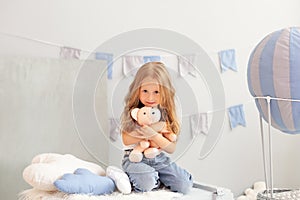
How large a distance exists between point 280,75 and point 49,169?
826 millimetres

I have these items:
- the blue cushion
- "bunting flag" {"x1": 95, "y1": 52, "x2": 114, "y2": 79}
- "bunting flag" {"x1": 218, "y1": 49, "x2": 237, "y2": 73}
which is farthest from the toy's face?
"bunting flag" {"x1": 218, "y1": 49, "x2": 237, "y2": 73}

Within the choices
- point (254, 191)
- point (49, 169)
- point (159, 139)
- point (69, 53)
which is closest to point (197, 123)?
point (159, 139)

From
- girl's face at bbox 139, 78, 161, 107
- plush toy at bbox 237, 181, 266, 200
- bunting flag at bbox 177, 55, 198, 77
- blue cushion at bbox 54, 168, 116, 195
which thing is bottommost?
plush toy at bbox 237, 181, 266, 200

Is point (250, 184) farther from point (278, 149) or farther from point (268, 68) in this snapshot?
point (268, 68)

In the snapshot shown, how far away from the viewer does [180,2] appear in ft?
7.01

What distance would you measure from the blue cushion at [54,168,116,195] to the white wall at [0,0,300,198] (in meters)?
0.48

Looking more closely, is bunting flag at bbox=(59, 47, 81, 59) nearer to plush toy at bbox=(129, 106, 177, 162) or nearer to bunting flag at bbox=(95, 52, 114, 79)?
bunting flag at bbox=(95, 52, 114, 79)

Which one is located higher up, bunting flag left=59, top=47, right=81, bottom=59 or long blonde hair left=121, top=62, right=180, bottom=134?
bunting flag left=59, top=47, right=81, bottom=59

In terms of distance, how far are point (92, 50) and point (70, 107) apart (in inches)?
10.8

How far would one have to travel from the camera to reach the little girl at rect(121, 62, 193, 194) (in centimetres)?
143

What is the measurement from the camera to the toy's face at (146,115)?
4.62 ft

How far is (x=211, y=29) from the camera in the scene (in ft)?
7.27

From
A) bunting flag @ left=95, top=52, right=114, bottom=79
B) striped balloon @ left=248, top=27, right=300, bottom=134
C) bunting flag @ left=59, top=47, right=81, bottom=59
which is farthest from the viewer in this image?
bunting flag @ left=59, top=47, right=81, bottom=59

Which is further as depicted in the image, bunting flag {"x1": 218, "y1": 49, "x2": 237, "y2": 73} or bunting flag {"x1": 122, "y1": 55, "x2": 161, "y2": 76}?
bunting flag {"x1": 218, "y1": 49, "x2": 237, "y2": 73}
